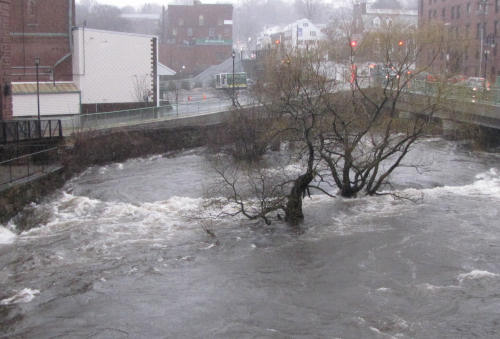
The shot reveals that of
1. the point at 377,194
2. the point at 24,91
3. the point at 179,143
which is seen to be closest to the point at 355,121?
the point at 377,194

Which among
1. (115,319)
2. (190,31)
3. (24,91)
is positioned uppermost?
(190,31)

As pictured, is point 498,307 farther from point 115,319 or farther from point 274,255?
point 115,319

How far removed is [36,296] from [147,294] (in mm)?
2564

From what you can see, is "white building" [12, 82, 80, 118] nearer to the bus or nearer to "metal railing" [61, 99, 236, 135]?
"metal railing" [61, 99, 236, 135]

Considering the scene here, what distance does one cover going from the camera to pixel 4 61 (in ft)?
103

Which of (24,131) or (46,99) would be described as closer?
(24,131)

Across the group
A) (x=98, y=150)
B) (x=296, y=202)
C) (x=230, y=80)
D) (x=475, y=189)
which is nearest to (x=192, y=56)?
(x=230, y=80)

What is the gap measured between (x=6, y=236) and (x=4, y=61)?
49.8 ft

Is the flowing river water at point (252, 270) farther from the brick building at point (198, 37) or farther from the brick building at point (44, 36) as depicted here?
the brick building at point (198, 37)

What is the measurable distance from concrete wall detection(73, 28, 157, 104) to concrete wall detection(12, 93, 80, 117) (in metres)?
1.43

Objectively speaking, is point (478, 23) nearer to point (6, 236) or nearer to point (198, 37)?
point (198, 37)

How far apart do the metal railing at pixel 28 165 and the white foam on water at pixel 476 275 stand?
15.4 m

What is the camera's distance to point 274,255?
17672 millimetres

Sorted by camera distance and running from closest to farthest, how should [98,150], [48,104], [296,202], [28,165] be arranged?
[296,202]
[28,165]
[98,150]
[48,104]
